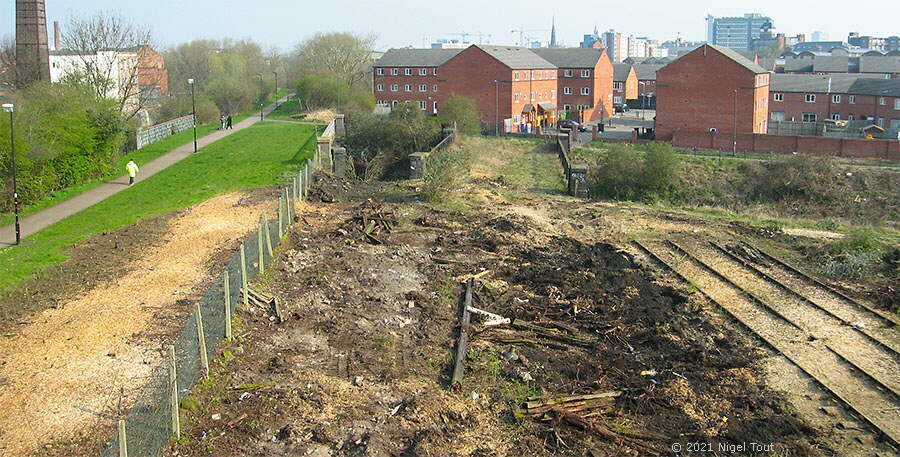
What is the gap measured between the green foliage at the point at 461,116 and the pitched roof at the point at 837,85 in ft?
112

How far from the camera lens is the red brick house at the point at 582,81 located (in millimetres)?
77375

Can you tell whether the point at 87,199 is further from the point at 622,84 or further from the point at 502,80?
the point at 622,84

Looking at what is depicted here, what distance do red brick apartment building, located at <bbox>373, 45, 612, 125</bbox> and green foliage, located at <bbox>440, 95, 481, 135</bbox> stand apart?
17.0 meters

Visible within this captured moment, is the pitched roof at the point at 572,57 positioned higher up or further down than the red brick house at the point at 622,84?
higher up

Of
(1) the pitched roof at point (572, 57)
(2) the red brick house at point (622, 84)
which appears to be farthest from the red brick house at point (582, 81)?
(2) the red brick house at point (622, 84)

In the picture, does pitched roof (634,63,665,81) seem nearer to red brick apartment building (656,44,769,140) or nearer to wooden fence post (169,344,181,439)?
red brick apartment building (656,44,769,140)

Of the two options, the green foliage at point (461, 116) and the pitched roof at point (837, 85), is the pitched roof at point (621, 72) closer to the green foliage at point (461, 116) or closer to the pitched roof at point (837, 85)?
the pitched roof at point (837, 85)

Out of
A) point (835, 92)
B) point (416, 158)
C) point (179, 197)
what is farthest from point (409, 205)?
point (835, 92)

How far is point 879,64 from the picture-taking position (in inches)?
3489

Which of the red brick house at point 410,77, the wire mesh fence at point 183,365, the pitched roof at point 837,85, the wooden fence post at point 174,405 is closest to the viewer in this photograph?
the wire mesh fence at point 183,365

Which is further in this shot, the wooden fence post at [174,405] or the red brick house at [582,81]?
the red brick house at [582,81]

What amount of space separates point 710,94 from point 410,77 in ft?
96.1

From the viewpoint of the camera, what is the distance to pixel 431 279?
18328 millimetres

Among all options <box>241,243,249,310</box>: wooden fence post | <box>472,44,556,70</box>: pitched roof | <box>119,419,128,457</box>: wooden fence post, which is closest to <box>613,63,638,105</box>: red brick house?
<box>472,44,556,70</box>: pitched roof
